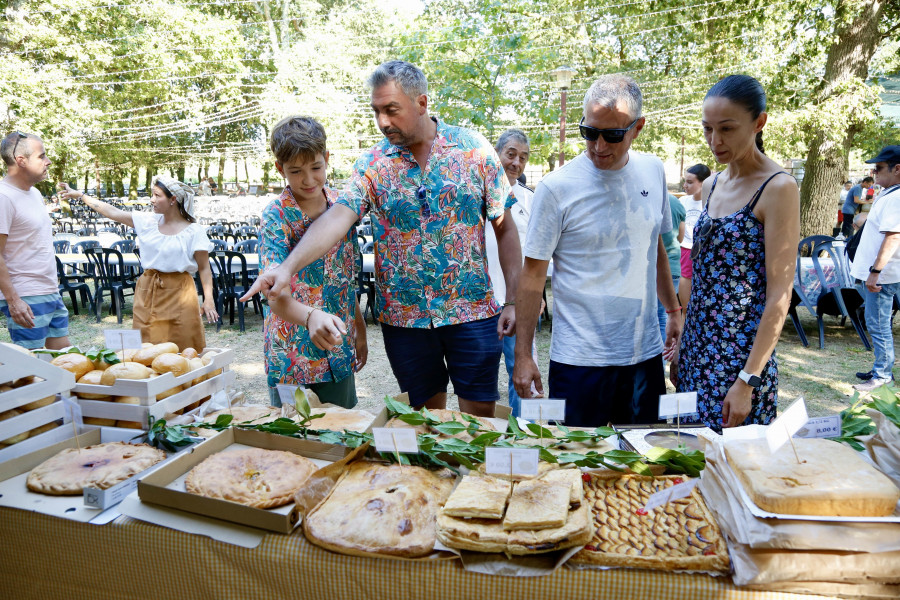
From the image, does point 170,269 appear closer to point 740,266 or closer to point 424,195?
point 424,195

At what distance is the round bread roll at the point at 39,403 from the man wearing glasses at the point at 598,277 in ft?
5.01

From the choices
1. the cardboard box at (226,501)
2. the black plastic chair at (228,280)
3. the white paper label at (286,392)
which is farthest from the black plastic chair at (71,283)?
the cardboard box at (226,501)

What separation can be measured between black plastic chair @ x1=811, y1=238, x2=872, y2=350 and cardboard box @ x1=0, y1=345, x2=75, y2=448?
6784 mm

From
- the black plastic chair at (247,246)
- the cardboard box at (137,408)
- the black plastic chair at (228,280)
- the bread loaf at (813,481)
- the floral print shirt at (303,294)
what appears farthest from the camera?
the black plastic chair at (247,246)

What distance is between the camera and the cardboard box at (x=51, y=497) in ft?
4.63

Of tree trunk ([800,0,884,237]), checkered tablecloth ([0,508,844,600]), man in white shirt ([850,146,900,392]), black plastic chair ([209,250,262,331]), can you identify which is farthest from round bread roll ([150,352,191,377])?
tree trunk ([800,0,884,237])

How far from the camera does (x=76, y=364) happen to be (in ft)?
6.33

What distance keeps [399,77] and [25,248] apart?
3.09m

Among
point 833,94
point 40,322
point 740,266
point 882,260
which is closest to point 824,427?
point 740,266

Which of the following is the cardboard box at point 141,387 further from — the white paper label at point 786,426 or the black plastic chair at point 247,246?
the black plastic chair at point 247,246

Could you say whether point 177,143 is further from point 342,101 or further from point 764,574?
point 764,574

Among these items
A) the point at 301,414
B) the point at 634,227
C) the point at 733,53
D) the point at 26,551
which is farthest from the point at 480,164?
the point at 733,53

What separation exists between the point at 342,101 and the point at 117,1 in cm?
809

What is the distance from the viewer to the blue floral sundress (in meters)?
1.92
